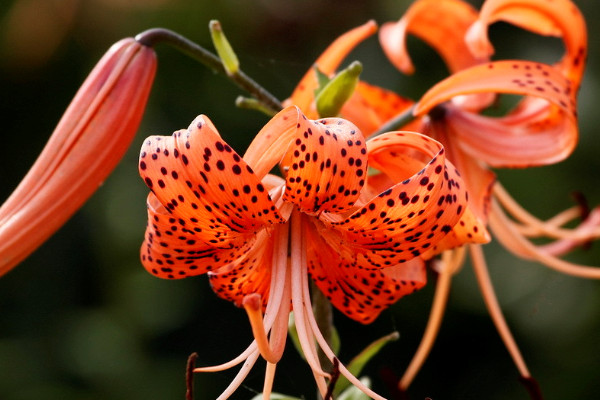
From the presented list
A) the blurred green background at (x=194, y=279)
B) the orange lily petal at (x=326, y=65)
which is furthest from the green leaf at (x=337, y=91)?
the blurred green background at (x=194, y=279)

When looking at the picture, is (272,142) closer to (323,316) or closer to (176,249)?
(176,249)

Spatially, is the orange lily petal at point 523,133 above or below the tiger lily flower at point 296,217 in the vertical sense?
below

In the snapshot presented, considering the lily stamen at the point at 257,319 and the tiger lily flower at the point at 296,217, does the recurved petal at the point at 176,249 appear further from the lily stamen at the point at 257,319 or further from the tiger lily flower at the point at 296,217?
the lily stamen at the point at 257,319

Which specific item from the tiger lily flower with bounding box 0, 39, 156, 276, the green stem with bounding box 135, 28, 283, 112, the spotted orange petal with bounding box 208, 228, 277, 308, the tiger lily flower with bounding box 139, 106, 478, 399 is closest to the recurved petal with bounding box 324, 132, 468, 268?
the tiger lily flower with bounding box 139, 106, 478, 399

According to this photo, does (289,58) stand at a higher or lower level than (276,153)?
lower

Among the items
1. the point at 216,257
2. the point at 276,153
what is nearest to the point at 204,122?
the point at 276,153

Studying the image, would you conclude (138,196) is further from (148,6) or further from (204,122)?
(204,122)

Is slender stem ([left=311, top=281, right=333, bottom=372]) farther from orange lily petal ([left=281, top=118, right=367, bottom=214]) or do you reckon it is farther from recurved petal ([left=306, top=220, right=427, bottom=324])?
orange lily petal ([left=281, top=118, right=367, bottom=214])
